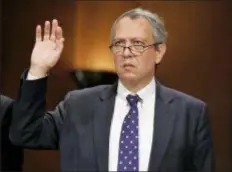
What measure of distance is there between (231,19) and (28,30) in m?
1.31

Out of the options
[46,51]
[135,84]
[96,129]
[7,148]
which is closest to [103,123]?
[96,129]

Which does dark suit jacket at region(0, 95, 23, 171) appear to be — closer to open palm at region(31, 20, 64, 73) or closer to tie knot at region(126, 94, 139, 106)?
open palm at region(31, 20, 64, 73)

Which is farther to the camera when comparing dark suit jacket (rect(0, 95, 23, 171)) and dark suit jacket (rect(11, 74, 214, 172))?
dark suit jacket (rect(0, 95, 23, 171))

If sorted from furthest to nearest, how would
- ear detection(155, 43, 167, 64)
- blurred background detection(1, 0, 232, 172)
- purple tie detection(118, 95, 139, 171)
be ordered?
blurred background detection(1, 0, 232, 172)
ear detection(155, 43, 167, 64)
purple tie detection(118, 95, 139, 171)

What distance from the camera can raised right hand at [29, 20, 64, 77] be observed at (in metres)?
1.59

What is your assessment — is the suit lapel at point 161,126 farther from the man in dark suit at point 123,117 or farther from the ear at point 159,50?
the ear at point 159,50

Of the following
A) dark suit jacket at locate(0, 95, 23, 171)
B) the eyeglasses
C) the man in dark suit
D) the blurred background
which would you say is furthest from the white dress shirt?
the blurred background

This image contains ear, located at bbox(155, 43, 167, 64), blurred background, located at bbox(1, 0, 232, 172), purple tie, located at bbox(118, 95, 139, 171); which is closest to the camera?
purple tie, located at bbox(118, 95, 139, 171)

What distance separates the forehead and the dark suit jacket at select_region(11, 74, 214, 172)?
0.61ft

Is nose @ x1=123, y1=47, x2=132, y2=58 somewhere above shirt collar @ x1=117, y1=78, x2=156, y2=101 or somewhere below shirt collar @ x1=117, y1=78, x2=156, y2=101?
above

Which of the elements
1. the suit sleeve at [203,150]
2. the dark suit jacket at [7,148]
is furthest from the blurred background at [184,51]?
the suit sleeve at [203,150]

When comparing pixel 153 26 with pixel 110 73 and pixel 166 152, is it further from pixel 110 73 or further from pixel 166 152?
pixel 110 73

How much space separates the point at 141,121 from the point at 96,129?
0.14 meters

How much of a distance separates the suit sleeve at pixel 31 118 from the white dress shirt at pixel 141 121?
0.69ft
